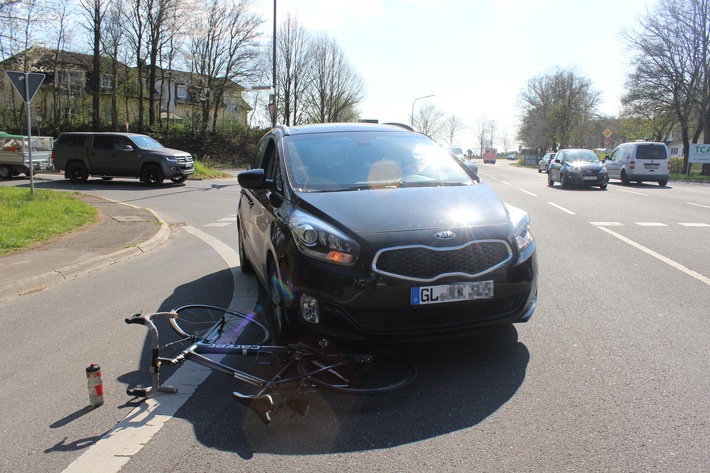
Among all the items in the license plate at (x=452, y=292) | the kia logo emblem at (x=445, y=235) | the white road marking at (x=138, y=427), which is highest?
the kia logo emblem at (x=445, y=235)

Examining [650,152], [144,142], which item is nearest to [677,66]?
[650,152]

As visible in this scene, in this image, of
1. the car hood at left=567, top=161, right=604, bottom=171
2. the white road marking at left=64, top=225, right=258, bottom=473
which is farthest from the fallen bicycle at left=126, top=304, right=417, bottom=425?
the car hood at left=567, top=161, right=604, bottom=171

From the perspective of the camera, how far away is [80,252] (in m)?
8.19

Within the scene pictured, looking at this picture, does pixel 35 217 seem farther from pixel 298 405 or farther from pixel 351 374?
pixel 298 405

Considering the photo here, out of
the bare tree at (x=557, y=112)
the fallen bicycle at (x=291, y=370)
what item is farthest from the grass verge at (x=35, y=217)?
the bare tree at (x=557, y=112)

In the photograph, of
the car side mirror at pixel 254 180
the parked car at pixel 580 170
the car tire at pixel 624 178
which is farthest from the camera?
the car tire at pixel 624 178

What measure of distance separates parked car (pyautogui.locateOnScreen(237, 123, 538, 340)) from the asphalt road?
45cm

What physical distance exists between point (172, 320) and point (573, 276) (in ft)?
15.5

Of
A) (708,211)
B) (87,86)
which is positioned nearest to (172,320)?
(708,211)

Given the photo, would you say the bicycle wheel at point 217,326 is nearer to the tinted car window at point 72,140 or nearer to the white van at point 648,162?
the tinted car window at point 72,140

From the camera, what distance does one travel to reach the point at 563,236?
9836 millimetres

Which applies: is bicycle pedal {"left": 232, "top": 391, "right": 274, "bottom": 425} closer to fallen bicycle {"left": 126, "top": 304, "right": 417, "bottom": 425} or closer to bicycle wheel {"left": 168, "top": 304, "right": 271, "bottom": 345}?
fallen bicycle {"left": 126, "top": 304, "right": 417, "bottom": 425}

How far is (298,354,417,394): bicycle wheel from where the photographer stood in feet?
11.5

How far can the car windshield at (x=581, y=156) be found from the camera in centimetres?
2270
